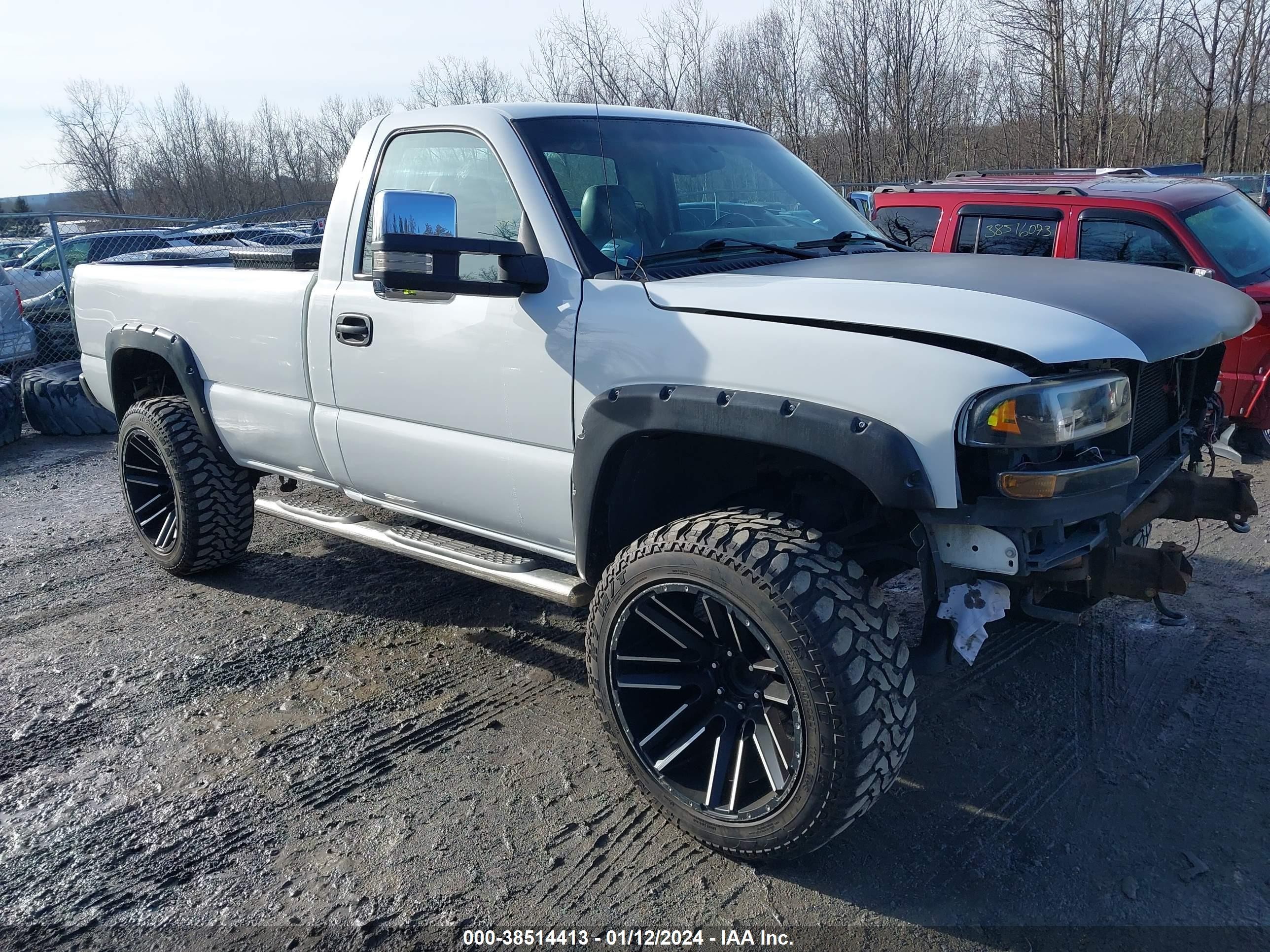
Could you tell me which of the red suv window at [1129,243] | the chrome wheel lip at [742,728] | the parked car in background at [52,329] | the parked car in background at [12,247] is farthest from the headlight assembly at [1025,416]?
the parked car in background at [12,247]

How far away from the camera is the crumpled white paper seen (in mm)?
2529

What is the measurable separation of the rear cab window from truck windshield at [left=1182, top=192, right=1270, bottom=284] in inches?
31.5

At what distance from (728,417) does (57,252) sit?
40.7 feet

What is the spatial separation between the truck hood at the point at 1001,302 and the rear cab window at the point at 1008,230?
3632 mm

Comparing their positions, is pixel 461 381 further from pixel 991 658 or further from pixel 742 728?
pixel 991 658

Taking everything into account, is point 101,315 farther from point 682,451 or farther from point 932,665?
point 932,665

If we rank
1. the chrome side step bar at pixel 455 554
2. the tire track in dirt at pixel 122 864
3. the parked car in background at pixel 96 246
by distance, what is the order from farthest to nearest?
the parked car in background at pixel 96 246 < the chrome side step bar at pixel 455 554 < the tire track in dirt at pixel 122 864

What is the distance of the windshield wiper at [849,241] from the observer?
11.3 feet

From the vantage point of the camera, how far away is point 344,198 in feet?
12.3

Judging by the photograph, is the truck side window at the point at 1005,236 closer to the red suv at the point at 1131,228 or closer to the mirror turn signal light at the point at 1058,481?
the red suv at the point at 1131,228

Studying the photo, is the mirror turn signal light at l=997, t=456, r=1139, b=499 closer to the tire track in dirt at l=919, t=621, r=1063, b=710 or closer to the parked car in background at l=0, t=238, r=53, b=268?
the tire track in dirt at l=919, t=621, r=1063, b=710

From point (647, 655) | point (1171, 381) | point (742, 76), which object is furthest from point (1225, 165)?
point (647, 655)

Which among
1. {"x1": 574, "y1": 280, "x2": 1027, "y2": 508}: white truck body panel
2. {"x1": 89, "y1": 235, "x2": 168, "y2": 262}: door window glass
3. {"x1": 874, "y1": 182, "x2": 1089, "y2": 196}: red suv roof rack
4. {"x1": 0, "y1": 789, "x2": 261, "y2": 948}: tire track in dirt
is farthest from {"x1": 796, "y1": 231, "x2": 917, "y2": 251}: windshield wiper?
{"x1": 89, "y1": 235, "x2": 168, "y2": 262}: door window glass

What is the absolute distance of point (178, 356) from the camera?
4.48 metres
